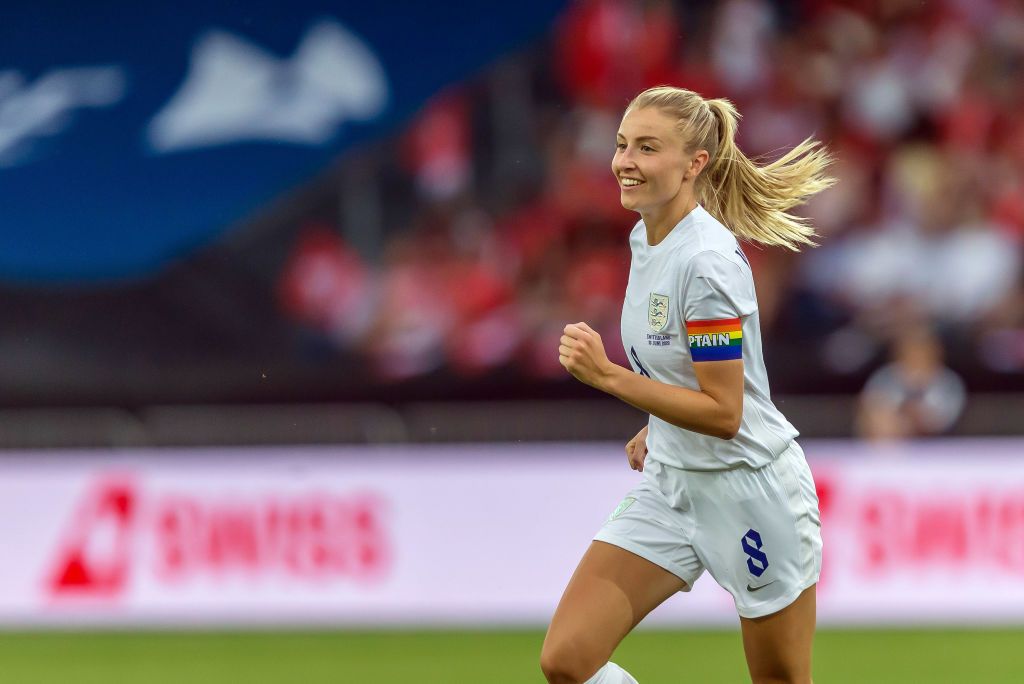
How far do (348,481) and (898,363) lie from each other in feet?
13.9

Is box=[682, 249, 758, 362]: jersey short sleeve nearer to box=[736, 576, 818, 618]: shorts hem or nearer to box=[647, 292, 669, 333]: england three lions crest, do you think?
box=[647, 292, 669, 333]: england three lions crest

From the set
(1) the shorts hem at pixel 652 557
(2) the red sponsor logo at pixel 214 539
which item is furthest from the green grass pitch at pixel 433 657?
(1) the shorts hem at pixel 652 557

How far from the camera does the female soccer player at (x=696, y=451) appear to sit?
3992mm

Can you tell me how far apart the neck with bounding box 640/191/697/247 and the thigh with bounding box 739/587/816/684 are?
101 centimetres

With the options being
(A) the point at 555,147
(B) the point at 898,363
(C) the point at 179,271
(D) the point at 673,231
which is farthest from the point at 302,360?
(D) the point at 673,231

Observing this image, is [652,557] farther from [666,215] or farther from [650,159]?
[650,159]

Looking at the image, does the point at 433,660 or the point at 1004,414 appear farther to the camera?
the point at 1004,414

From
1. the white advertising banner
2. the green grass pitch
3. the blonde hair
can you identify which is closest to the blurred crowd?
the white advertising banner

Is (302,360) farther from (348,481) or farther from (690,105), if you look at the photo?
(690,105)

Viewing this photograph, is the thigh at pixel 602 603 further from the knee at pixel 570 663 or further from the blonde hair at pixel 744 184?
the blonde hair at pixel 744 184

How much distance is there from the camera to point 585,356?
3.90m

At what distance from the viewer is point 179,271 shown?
39.2ft

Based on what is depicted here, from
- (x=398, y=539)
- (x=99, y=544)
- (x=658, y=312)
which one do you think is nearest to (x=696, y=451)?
(x=658, y=312)

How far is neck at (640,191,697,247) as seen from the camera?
165 inches
